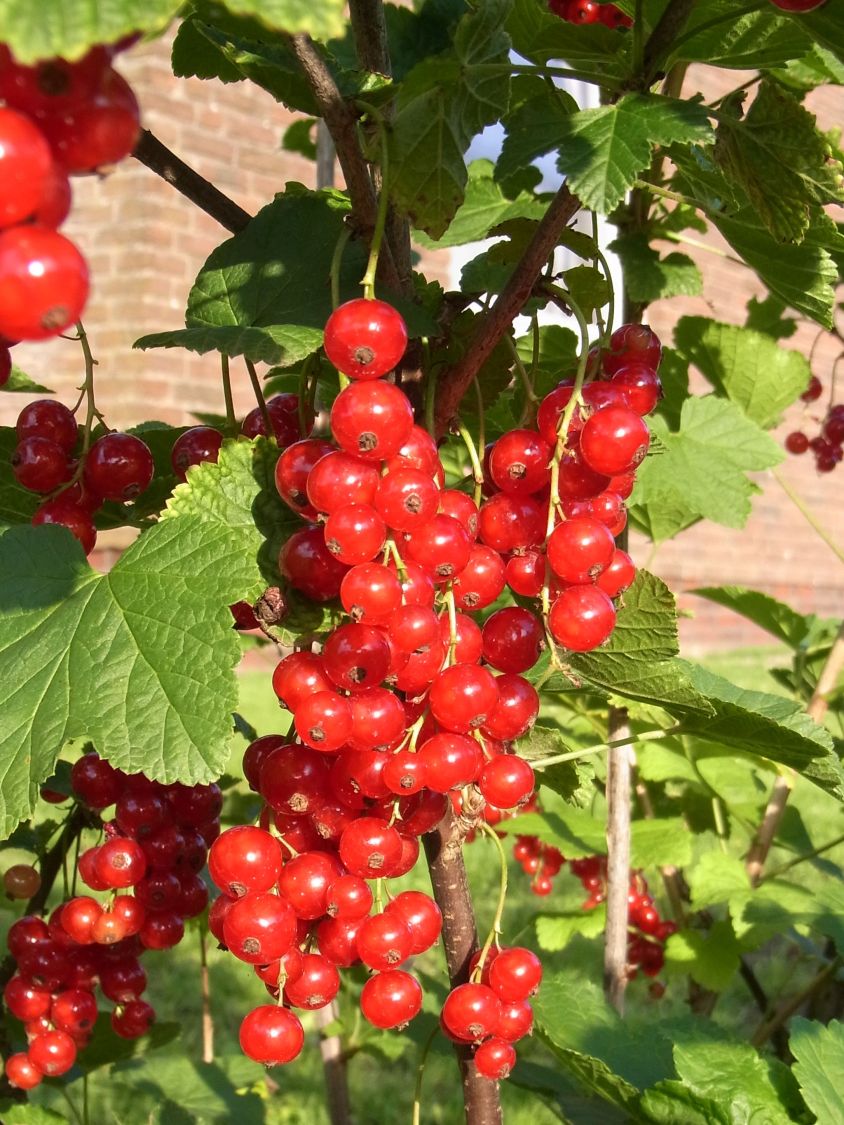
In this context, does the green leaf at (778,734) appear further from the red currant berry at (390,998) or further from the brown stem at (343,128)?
Result: the brown stem at (343,128)

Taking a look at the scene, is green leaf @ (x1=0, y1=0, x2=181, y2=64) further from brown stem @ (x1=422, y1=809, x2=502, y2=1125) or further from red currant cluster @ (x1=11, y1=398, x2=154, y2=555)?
brown stem @ (x1=422, y1=809, x2=502, y2=1125)

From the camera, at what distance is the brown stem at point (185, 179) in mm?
708

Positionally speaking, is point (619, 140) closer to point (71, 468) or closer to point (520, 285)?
point (520, 285)

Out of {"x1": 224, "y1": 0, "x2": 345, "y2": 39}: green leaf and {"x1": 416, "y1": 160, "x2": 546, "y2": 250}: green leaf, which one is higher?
{"x1": 224, "y1": 0, "x2": 345, "y2": 39}: green leaf

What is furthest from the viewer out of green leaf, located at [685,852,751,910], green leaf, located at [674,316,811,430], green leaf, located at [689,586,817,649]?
green leaf, located at [689,586,817,649]

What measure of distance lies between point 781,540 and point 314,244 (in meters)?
6.45

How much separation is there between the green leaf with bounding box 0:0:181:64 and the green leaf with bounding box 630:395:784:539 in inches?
44.7

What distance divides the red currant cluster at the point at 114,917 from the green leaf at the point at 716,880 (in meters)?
0.75

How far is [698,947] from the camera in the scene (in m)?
1.54

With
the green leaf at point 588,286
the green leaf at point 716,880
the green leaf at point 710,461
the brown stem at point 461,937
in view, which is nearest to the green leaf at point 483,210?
the green leaf at point 710,461

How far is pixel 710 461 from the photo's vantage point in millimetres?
1464

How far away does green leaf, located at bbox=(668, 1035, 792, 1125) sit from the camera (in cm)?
89

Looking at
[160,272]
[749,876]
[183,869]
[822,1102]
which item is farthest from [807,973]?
[160,272]

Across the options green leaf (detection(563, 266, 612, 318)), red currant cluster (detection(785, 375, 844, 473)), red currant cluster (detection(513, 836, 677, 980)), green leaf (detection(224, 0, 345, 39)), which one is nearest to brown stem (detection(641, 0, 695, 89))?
green leaf (detection(563, 266, 612, 318))
